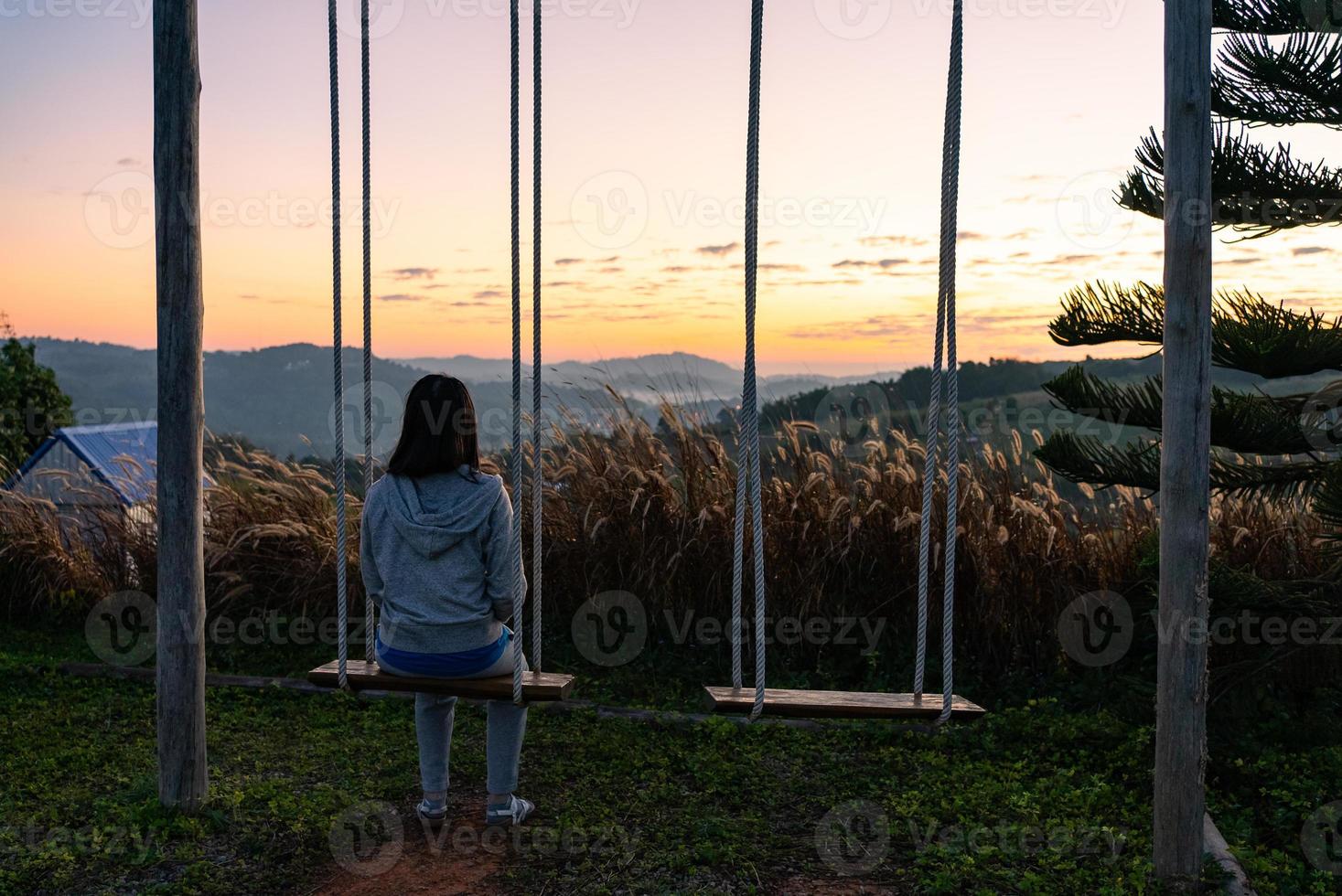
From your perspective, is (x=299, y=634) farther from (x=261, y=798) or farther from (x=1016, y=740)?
(x=1016, y=740)

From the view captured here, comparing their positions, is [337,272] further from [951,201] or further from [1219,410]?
[1219,410]

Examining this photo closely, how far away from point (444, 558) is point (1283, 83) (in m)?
4.08

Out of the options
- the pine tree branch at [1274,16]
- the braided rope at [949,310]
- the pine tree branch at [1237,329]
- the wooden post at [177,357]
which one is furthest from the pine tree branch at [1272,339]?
the wooden post at [177,357]

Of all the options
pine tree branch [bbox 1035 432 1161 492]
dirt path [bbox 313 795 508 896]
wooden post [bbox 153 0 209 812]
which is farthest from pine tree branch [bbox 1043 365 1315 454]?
wooden post [bbox 153 0 209 812]

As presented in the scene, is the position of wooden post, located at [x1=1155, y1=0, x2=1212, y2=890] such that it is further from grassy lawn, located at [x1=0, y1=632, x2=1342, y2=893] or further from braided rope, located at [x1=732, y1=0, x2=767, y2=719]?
braided rope, located at [x1=732, y1=0, x2=767, y2=719]

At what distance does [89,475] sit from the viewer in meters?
7.95

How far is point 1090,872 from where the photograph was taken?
3.36m

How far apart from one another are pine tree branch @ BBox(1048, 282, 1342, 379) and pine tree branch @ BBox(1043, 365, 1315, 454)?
161 millimetres

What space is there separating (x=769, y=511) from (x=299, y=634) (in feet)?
9.54

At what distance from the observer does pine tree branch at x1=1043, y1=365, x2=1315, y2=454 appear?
4695 millimetres

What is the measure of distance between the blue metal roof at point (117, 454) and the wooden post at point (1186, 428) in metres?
5.24

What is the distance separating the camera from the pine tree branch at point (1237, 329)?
4.62 meters

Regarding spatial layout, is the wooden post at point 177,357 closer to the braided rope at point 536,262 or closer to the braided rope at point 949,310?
the braided rope at point 536,262

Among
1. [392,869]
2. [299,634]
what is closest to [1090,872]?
[392,869]
